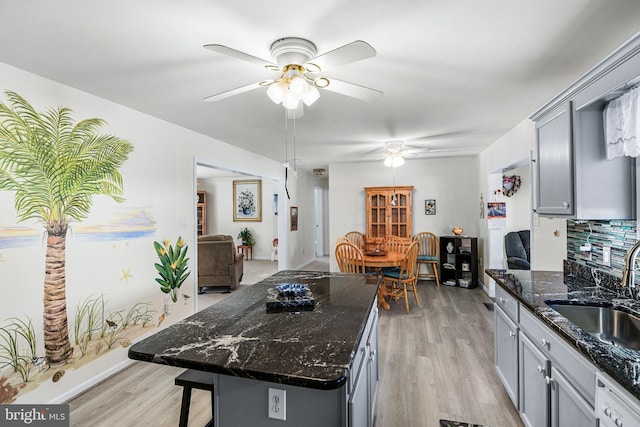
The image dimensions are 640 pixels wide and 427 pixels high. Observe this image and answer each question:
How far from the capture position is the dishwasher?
3.13 feet

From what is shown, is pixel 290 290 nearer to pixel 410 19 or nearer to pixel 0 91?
pixel 410 19

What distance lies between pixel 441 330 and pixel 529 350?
184 cm

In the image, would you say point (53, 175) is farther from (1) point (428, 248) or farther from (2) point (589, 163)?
(1) point (428, 248)

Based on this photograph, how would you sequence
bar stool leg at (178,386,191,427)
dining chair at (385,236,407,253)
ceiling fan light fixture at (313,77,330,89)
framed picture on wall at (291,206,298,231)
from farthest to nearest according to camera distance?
framed picture on wall at (291,206,298,231)
dining chair at (385,236,407,253)
ceiling fan light fixture at (313,77,330,89)
bar stool leg at (178,386,191,427)

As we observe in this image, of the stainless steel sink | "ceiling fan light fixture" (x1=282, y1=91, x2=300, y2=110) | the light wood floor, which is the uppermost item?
"ceiling fan light fixture" (x1=282, y1=91, x2=300, y2=110)

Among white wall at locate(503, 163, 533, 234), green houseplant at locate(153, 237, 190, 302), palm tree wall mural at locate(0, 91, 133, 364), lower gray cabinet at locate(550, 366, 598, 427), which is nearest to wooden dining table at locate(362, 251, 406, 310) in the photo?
green houseplant at locate(153, 237, 190, 302)

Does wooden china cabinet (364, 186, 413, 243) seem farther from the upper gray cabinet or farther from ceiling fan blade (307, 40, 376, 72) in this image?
ceiling fan blade (307, 40, 376, 72)

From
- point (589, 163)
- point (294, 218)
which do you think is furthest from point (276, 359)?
point (294, 218)

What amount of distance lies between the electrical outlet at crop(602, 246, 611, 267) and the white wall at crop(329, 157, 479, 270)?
12.3 feet

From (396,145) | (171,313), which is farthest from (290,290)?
(396,145)

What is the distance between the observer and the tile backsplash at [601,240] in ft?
5.99

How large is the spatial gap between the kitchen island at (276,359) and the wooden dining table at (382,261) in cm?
240

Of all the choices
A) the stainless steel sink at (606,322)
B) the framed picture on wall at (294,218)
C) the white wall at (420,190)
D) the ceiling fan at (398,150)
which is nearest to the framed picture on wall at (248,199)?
the framed picture on wall at (294,218)

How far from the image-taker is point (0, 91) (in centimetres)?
192
